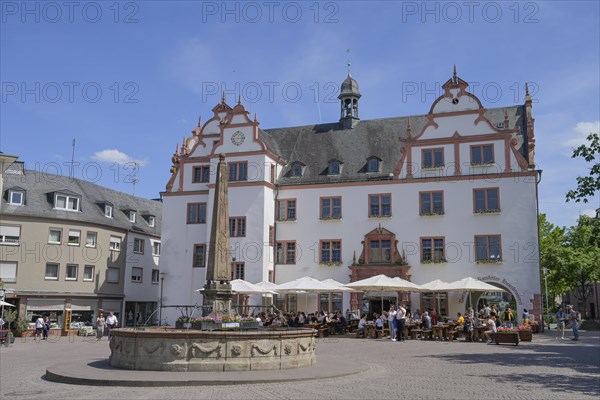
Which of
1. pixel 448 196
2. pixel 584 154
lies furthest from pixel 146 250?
pixel 584 154

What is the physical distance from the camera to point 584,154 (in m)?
21.3

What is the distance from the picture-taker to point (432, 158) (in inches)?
1462

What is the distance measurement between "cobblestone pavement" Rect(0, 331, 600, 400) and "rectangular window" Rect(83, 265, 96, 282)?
22.3m

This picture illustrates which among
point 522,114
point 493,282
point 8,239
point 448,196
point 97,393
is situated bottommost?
point 97,393

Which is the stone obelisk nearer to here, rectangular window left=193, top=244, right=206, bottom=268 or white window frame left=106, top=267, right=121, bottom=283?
rectangular window left=193, top=244, right=206, bottom=268

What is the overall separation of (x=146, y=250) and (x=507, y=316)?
30.9 m

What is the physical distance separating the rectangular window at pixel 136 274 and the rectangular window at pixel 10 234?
10.1 meters

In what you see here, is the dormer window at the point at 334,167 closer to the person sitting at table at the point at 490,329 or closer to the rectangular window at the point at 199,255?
the rectangular window at the point at 199,255

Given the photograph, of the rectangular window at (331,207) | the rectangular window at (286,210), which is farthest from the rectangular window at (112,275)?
the rectangular window at (331,207)

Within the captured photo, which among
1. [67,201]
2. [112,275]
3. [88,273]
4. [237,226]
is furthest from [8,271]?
[237,226]

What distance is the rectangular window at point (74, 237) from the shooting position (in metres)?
42.8

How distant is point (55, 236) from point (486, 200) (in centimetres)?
2927

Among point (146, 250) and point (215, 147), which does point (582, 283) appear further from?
point (146, 250)

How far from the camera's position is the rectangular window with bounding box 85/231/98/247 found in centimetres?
4391
